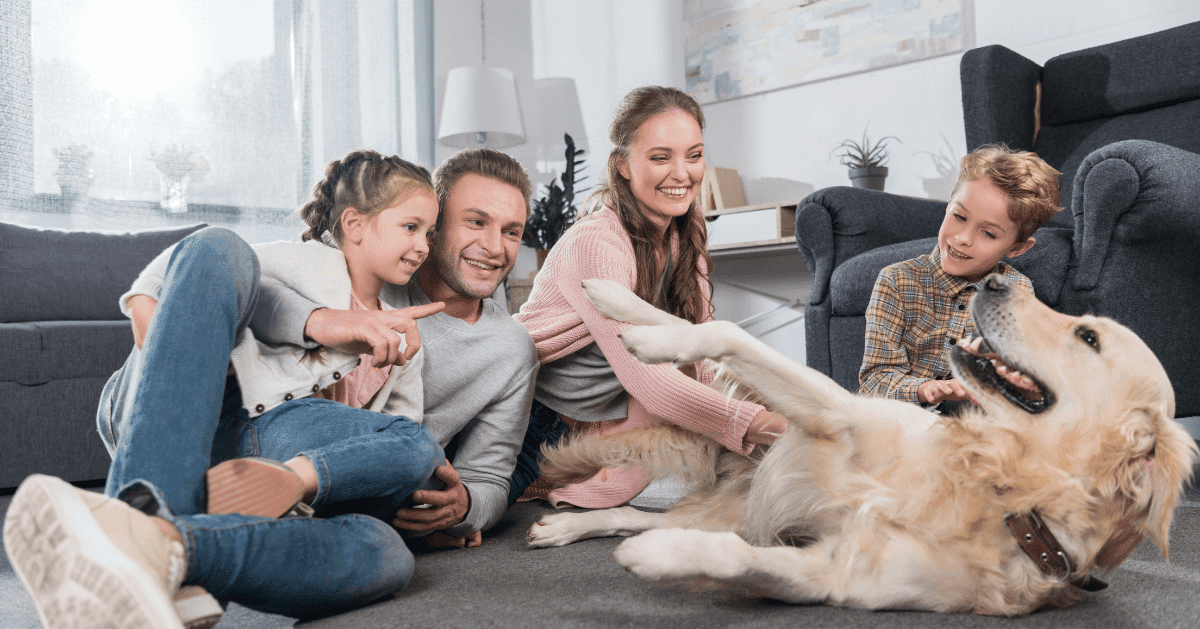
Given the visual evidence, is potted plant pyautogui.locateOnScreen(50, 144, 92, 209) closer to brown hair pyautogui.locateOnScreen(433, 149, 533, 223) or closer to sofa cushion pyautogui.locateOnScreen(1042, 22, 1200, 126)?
brown hair pyautogui.locateOnScreen(433, 149, 533, 223)

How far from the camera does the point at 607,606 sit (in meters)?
0.92

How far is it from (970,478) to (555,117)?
3.77m

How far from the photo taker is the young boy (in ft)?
5.39

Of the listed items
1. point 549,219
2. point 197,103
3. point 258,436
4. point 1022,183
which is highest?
point 197,103

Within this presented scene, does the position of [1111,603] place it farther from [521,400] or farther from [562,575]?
[521,400]

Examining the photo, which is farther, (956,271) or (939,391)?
(956,271)

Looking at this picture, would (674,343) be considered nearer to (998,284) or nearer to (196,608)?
(998,284)

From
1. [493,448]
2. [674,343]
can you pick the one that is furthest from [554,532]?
[674,343]

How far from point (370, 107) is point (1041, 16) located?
2.97 meters

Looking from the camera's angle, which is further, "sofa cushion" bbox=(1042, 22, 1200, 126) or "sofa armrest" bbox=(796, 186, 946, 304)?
"sofa cushion" bbox=(1042, 22, 1200, 126)

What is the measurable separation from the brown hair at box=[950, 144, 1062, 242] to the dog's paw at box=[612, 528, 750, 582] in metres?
1.17

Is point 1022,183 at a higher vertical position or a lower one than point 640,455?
higher

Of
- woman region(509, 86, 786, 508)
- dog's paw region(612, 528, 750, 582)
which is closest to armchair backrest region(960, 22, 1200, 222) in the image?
woman region(509, 86, 786, 508)

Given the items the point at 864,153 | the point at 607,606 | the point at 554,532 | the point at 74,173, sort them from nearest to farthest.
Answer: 1. the point at 607,606
2. the point at 554,532
3. the point at 74,173
4. the point at 864,153
